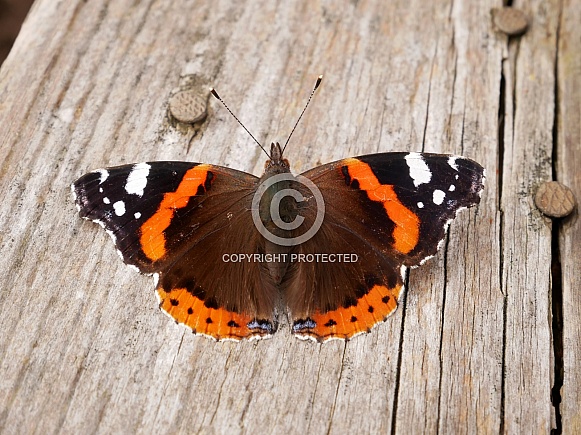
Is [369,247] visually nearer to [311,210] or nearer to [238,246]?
[311,210]

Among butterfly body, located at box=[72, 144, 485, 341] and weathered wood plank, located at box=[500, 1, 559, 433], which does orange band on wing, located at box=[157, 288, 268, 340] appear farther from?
weathered wood plank, located at box=[500, 1, 559, 433]

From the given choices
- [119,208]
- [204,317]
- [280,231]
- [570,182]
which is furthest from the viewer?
[570,182]

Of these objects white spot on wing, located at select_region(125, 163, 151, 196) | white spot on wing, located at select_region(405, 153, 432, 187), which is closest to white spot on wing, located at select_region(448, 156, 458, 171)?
white spot on wing, located at select_region(405, 153, 432, 187)

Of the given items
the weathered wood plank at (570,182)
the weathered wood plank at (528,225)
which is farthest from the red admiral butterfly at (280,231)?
the weathered wood plank at (570,182)

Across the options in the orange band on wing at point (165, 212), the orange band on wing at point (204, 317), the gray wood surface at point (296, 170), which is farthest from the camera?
the orange band on wing at point (165, 212)

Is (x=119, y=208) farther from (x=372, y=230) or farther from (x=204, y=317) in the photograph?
(x=372, y=230)

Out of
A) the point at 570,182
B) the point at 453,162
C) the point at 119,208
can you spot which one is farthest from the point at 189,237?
the point at 570,182

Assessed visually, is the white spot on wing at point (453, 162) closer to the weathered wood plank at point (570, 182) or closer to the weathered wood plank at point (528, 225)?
the weathered wood plank at point (528, 225)

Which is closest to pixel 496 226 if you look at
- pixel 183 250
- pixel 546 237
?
pixel 546 237
